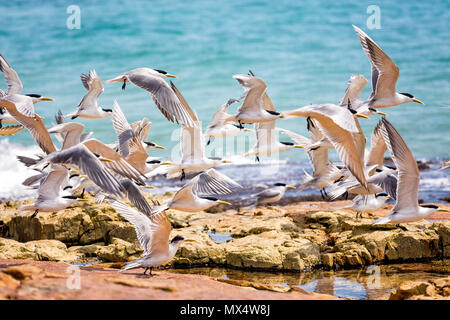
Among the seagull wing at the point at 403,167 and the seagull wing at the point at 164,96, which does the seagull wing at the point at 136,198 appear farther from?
the seagull wing at the point at 403,167

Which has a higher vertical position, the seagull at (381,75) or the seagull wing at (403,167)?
the seagull at (381,75)

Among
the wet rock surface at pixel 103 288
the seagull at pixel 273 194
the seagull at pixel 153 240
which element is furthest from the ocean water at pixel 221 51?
the wet rock surface at pixel 103 288

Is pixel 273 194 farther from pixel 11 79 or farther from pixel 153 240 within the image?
pixel 11 79

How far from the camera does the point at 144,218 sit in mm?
6559

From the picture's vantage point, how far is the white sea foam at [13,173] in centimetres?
1426

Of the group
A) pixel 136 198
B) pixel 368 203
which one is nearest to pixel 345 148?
pixel 368 203

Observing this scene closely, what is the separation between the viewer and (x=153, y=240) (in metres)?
6.14

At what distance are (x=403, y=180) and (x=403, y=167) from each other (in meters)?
0.19

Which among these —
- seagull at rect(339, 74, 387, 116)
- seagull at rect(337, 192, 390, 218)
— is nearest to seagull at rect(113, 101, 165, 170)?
seagull at rect(337, 192, 390, 218)

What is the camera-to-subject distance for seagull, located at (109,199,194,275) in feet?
19.7

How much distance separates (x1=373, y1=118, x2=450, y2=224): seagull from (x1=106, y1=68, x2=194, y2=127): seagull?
2.50m

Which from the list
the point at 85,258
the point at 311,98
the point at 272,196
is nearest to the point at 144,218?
the point at 85,258

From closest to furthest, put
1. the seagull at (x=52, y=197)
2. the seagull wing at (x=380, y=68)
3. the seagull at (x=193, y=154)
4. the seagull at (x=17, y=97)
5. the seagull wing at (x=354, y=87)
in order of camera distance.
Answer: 1. the seagull at (x=52, y=197)
2. the seagull at (x=17, y=97)
3. the seagull wing at (x=380, y=68)
4. the seagull at (x=193, y=154)
5. the seagull wing at (x=354, y=87)

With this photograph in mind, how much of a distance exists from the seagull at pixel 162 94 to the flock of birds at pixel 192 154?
14mm
